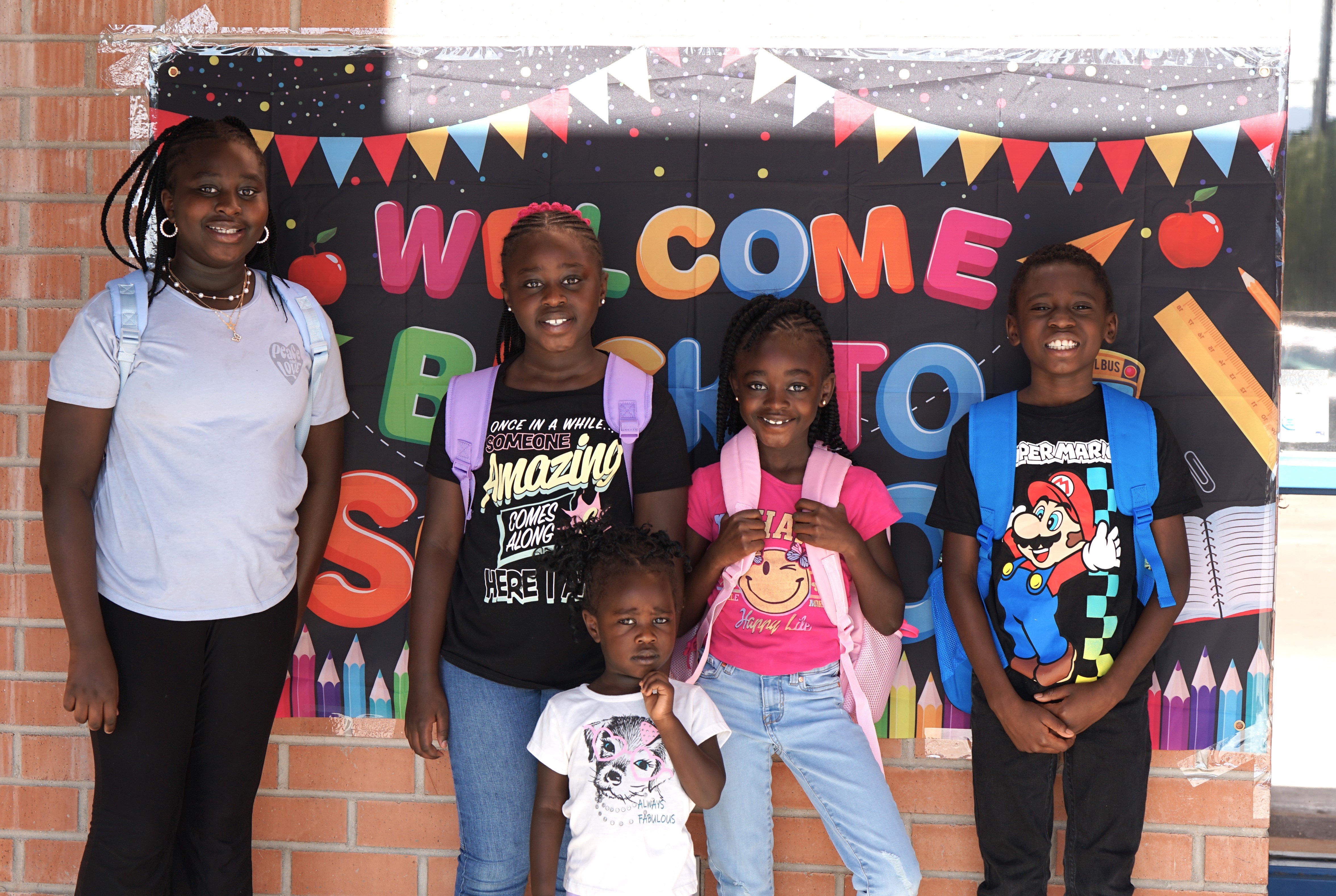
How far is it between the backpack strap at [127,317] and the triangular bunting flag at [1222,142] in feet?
9.03

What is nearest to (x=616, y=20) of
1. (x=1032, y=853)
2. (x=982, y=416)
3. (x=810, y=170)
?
(x=810, y=170)

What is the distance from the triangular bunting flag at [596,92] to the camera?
2746 millimetres

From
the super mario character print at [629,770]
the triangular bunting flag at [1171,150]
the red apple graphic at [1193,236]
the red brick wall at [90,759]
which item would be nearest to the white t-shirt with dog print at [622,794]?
the super mario character print at [629,770]

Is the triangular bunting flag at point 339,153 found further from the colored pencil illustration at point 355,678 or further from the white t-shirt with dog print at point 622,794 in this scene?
the white t-shirt with dog print at point 622,794

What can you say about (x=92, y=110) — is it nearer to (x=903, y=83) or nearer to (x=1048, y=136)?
(x=903, y=83)

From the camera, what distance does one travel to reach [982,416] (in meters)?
2.52

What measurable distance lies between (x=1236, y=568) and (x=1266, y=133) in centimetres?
118

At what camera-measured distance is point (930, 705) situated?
2723mm

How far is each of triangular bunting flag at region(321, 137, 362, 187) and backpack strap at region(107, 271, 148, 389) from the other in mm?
681

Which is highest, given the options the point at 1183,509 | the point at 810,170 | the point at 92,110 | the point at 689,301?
the point at 92,110

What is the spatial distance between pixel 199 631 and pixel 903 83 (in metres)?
2.31

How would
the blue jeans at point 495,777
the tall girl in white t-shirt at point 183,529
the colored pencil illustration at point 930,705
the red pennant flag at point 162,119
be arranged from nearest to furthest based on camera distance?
the tall girl in white t-shirt at point 183,529 < the blue jeans at point 495,777 < the colored pencil illustration at point 930,705 < the red pennant flag at point 162,119

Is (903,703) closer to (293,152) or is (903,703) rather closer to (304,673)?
(304,673)

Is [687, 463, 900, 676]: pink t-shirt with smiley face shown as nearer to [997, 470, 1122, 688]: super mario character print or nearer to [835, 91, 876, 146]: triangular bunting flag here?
[997, 470, 1122, 688]: super mario character print
